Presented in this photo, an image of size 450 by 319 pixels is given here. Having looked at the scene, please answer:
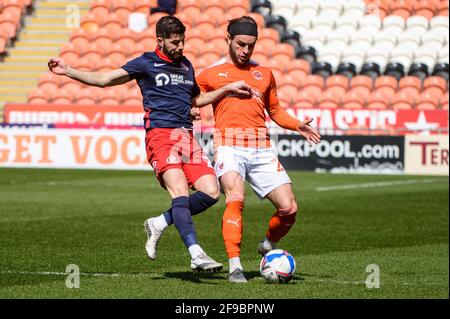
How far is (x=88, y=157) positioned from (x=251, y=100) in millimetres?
17967

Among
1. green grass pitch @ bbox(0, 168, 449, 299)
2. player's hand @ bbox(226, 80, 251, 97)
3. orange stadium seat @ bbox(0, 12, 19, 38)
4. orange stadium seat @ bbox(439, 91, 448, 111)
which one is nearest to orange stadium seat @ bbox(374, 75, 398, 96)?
orange stadium seat @ bbox(439, 91, 448, 111)

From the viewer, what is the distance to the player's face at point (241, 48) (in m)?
9.55

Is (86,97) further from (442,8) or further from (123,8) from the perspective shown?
(442,8)

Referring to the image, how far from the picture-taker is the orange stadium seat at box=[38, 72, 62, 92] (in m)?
31.7

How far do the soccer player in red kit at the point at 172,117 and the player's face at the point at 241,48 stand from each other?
35 cm

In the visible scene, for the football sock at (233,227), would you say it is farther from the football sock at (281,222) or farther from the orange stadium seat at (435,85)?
the orange stadium seat at (435,85)

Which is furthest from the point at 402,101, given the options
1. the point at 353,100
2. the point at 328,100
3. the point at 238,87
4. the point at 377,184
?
the point at 238,87

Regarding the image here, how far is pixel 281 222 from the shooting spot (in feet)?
32.9

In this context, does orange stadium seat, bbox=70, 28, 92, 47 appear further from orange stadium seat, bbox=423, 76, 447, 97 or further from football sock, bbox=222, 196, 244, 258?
football sock, bbox=222, 196, 244, 258

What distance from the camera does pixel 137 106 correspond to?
28.9 metres

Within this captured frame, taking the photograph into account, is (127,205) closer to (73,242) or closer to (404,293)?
(73,242)

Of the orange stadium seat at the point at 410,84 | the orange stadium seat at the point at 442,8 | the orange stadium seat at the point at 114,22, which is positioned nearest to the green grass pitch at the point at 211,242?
the orange stadium seat at the point at 410,84

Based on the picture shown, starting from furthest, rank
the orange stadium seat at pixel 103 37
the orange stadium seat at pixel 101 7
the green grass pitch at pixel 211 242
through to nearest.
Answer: the orange stadium seat at pixel 101 7, the orange stadium seat at pixel 103 37, the green grass pitch at pixel 211 242

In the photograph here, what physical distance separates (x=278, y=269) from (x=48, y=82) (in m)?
23.8
